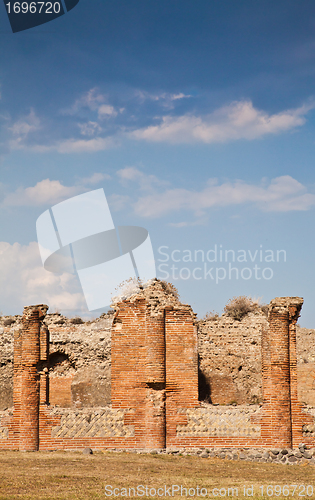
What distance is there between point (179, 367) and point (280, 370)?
2.63 metres

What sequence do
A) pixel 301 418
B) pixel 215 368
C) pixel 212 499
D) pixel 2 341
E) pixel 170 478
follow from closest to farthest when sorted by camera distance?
pixel 212 499, pixel 170 478, pixel 301 418, pixel 2 341, pixel 215 368

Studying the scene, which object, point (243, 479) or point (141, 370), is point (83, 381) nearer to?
point (141, 370)

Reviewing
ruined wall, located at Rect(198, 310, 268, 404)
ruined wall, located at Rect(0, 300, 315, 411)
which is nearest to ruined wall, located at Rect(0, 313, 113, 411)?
ruined wall, located at Rect(0, 300, 315, 411)

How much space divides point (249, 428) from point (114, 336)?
4.22 m

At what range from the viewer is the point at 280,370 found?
511 inches

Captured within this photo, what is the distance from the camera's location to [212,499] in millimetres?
8688

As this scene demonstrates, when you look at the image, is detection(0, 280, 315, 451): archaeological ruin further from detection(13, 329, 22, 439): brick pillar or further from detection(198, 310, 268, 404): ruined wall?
detection(198, 310, 268, 404): ruined wall

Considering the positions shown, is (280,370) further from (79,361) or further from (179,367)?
(79,361)

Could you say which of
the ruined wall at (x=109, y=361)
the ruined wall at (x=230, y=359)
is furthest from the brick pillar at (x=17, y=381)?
the ruined wall at (x=230, y=359)

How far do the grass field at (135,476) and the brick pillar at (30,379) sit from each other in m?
0.52

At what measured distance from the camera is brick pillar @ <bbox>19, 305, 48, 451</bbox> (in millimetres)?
12766

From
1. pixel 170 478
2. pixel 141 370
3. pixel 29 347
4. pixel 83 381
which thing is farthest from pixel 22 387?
pixel 170 478

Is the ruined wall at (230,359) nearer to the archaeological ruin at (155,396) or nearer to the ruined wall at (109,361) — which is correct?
the ruined wall at (109,361)

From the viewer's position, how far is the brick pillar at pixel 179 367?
1283 centimetres
